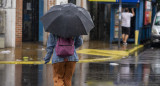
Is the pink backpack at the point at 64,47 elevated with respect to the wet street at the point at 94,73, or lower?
elevated

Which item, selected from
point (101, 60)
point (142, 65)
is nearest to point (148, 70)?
point (142, 65)

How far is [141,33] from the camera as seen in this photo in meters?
22.2

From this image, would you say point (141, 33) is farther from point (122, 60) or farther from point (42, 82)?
point (42, 82)

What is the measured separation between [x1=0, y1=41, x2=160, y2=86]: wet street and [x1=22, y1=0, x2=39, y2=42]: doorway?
6.13 m

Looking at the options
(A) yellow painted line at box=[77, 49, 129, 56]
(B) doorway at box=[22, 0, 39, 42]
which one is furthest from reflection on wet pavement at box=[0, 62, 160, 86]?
(B) doorway at box=[22, 0, 39, 42]

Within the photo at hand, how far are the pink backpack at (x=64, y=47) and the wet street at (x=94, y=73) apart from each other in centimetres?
266

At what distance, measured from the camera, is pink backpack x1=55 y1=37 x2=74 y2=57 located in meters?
6.94

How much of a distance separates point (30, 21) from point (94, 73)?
10329 mm

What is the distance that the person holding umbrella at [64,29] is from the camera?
270 inches

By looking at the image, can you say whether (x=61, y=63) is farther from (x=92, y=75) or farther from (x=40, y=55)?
(x=40, y=55)

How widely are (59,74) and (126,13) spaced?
547 inches

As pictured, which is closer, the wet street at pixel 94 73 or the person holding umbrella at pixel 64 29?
the person holding umbrella at pixel 64 29

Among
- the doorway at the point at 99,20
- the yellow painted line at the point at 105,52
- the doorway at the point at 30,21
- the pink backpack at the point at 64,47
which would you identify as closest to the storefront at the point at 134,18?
the doorway at the point at 99,20

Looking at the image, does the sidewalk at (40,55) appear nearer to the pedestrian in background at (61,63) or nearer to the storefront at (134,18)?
the storefront at (134,18)
